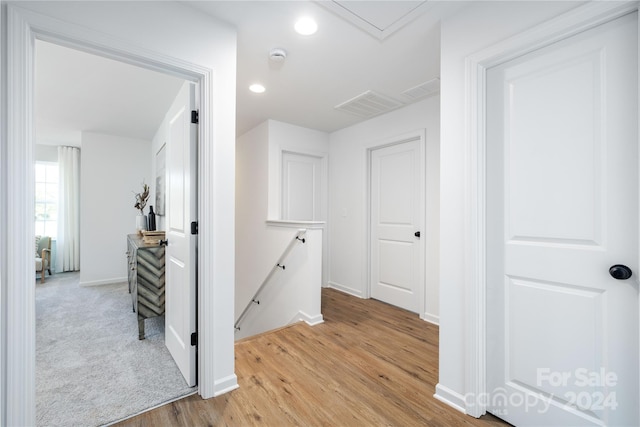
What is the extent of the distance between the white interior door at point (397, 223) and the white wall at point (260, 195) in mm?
1151

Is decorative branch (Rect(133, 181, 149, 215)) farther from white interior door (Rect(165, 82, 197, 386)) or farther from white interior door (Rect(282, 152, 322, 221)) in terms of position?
white interior door (Rect(165, 82, 197, 386))

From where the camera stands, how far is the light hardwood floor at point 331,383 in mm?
1547

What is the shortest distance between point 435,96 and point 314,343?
2.71 m

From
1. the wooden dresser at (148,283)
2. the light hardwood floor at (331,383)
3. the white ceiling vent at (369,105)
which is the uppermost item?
the white ceiling vent at (369,105)

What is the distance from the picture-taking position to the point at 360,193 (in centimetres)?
382

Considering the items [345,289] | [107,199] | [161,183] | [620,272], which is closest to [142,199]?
[161,183]

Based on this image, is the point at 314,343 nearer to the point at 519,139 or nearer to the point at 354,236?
the point at 354,236

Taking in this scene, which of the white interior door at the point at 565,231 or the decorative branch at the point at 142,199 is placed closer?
the white interior door at the point at 565,231

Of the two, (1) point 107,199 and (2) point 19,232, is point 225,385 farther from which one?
(1) point 107,199

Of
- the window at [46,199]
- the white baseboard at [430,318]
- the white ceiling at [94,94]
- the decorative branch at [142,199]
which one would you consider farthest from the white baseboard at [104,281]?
the white baseboard at [430,318]

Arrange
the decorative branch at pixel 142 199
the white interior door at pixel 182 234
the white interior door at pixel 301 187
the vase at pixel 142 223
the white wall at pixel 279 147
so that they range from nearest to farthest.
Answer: the white interior door at pixel 182 234 → the vase at pixel 142 223 → the white wall at pixel 279 147 → the white interior door at pixel 301 187 → the decorative branch at pixel 142 199

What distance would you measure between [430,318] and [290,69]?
9.17 ft

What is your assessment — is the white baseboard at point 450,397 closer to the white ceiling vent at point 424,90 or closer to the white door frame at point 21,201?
the white door frame at point 21,201

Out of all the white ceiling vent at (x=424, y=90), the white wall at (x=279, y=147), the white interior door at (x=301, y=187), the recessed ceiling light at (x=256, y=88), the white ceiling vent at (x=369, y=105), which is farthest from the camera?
the white interior door at (x=301, y=187)
